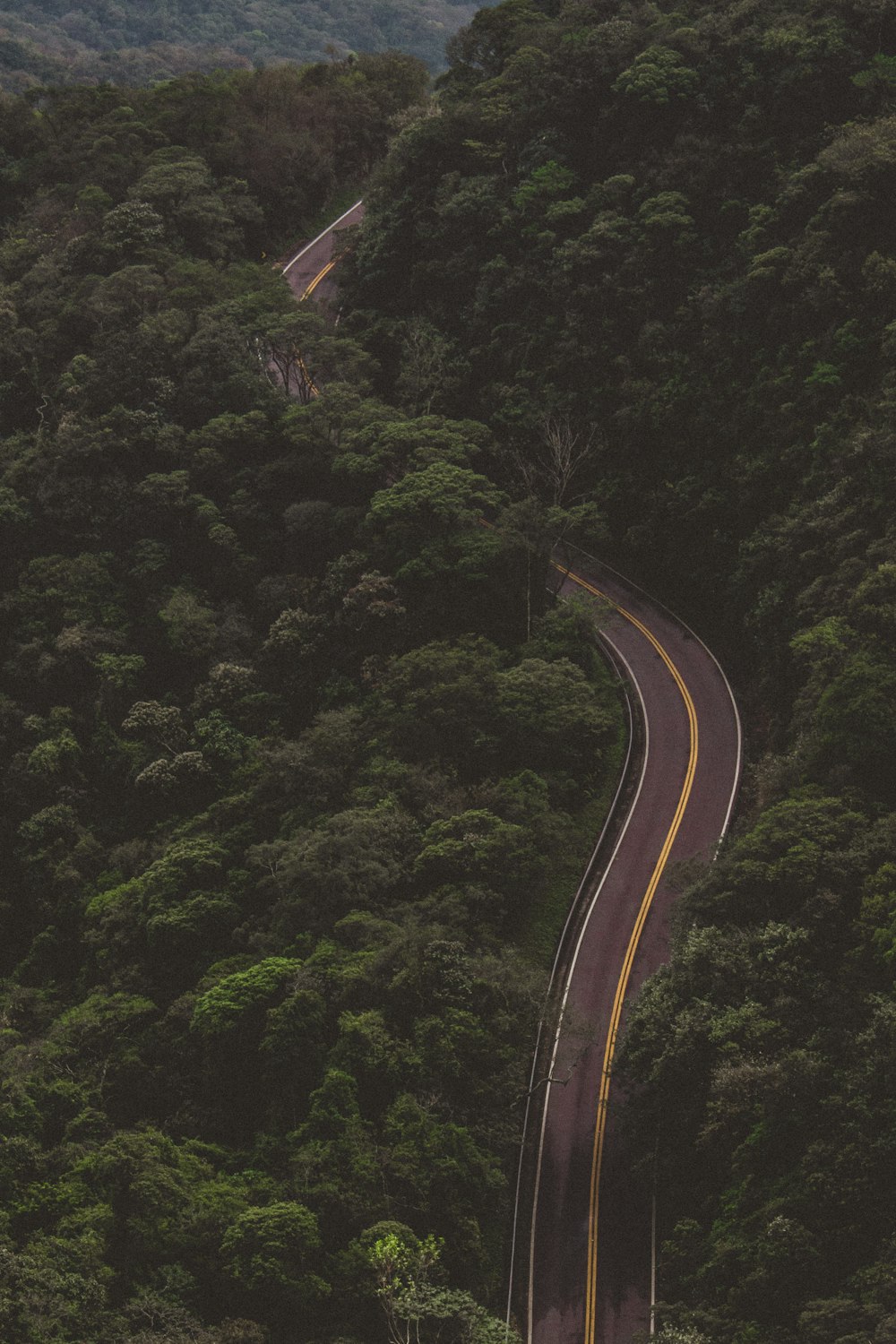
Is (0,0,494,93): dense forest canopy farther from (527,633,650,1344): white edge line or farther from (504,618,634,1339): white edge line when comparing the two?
(504,618,634,1339): white edge line

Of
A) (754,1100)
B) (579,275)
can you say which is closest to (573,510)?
(579,275)

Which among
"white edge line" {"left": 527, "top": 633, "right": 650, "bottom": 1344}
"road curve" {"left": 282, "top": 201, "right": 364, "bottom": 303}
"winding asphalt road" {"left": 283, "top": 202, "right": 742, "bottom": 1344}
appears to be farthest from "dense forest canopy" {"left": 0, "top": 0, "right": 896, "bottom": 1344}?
"road curve" {"left": 282, "top": 201, "right": 364, "bottom": 303}

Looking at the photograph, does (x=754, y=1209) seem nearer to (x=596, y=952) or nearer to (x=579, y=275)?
(x=596, y=952)

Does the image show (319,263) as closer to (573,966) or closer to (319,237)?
(319,237)

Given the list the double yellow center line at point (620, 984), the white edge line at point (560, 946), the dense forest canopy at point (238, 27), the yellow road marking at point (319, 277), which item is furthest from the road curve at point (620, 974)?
the dense forest canopy at point (238, 27)

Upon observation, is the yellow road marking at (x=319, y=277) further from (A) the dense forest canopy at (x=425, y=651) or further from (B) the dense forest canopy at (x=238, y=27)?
(B) the dense forest canopy at (x=238, y=27)
